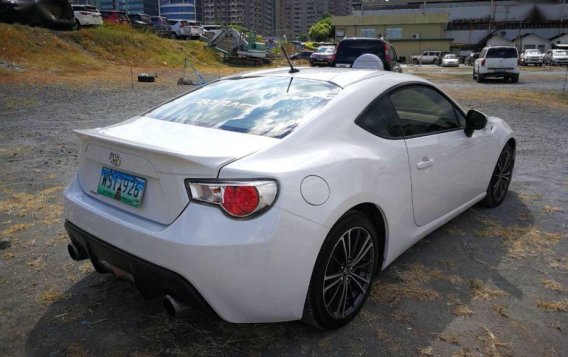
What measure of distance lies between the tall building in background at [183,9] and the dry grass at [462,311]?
98072 millimetres

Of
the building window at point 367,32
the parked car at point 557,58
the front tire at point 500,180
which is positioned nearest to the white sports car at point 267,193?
the front tire at point 500,180

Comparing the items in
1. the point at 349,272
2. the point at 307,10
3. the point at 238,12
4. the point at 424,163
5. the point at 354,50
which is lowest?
the point at 349,272

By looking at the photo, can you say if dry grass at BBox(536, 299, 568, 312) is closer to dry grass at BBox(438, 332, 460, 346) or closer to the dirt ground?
the dirt ground

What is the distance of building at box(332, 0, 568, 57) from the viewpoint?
251ft

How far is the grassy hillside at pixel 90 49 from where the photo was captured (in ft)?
70.1

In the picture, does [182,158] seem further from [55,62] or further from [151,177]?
[55,62]

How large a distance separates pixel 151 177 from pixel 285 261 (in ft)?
2.57

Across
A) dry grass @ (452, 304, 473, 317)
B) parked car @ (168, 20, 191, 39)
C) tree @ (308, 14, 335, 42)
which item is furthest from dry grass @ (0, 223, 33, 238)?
tree @ (308, 14, 335, 42)

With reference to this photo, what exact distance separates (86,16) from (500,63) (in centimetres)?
2417

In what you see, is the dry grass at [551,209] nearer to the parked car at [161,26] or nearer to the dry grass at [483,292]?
the dry grass at [483,292]

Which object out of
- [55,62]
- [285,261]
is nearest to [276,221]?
[285,261]

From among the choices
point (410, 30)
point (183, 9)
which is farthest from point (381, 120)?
point (183, 9)

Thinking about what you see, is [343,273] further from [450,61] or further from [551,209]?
[450,61]

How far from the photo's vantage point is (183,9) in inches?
3925
